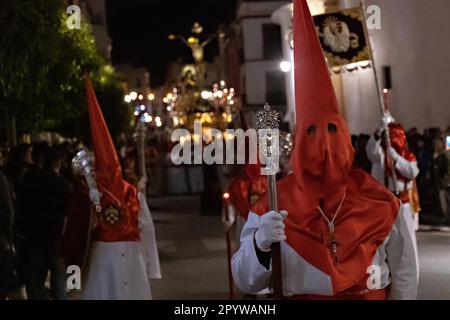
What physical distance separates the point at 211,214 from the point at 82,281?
12892 millimetres

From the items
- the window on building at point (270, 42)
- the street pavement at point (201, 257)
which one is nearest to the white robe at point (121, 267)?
the street pavement at point (201, 257)

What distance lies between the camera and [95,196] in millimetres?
6645

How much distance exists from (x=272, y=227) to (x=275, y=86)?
46.5 meters

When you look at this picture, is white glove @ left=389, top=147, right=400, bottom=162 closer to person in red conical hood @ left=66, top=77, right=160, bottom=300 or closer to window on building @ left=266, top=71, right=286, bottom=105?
person in red conical hood @ left=66, top=77, right=160, bottom=300

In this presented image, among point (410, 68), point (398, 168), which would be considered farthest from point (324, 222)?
point (398, 168)

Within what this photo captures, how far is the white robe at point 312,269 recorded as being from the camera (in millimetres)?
3645

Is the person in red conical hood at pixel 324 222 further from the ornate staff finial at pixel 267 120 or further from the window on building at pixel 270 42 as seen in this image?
the window on building at pixel 270 42

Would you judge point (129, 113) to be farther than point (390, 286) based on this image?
Yes

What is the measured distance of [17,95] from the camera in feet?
38.0

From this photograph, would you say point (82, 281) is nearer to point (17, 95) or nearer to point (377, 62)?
point (377, 62)

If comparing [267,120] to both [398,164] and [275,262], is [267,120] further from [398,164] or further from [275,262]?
[398,164]

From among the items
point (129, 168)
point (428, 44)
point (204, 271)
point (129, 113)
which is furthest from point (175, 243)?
point (129, 113)

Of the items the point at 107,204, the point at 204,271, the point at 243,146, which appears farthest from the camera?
the point at 204,271

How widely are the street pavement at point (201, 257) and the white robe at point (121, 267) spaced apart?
2.21m
